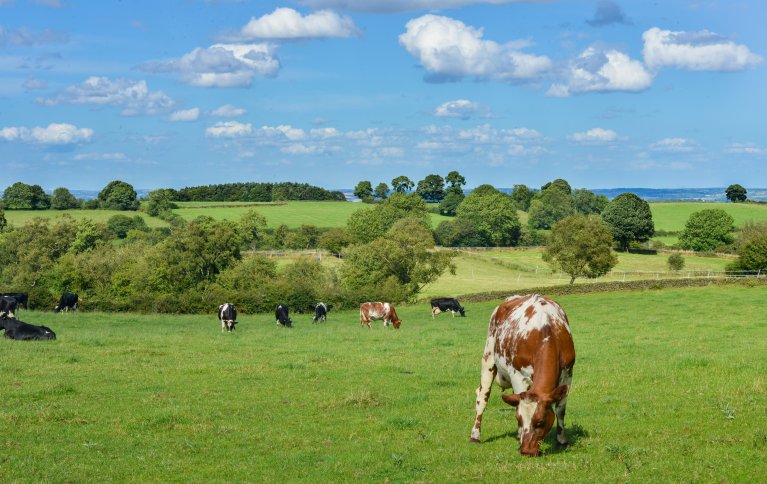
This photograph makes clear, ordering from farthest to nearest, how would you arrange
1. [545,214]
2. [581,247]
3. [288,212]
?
[288,212] → [545,214] → [581,247]

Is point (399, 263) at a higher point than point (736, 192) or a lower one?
lower

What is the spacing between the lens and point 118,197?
15950cm

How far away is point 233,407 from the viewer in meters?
16.9

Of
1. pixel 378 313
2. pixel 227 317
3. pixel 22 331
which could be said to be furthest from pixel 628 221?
pixel 22 331

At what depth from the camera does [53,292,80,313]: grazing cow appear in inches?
2160

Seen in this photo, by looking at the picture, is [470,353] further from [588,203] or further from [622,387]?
[588,203]

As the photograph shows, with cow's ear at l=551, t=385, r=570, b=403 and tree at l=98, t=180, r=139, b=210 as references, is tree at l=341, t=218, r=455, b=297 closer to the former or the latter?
cow's ear at l=551, t=385, r=570, b=403

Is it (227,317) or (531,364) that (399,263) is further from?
(531,364)

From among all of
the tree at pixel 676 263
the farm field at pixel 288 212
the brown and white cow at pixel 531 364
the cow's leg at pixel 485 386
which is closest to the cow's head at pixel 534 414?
the brown and white cow at pixel 531 364

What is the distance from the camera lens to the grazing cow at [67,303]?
180ft

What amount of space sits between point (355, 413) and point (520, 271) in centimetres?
9139

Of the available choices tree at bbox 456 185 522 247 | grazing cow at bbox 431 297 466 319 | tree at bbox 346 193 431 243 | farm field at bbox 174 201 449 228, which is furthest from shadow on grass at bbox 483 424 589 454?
tree at bbox 456 185 522 247

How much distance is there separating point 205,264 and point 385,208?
60.2m

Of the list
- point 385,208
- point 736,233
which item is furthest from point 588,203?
point 385,208
